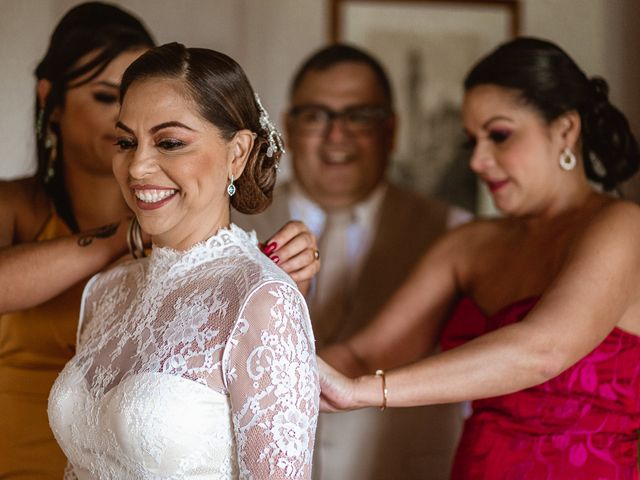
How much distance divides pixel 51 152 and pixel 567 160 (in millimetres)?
1137

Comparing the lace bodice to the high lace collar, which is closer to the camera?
the lace bodice

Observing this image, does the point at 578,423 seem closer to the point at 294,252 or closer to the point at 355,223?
the point at 294,252

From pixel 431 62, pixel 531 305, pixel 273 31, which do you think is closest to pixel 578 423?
pixel 531 305

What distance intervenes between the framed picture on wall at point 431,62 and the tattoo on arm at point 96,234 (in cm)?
157

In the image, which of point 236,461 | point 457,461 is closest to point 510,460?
point 457,461

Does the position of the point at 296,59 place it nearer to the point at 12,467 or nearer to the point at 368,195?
the point at 368,195

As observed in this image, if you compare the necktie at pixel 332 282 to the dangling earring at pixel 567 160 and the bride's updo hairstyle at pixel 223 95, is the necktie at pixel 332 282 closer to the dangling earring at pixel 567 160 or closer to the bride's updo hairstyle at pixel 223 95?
the dangling earring at pixel 567 160

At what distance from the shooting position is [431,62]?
3189 millimetres

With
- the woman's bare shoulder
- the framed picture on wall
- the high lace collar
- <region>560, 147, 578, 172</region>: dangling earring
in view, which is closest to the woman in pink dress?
<region>560, 147, 578, 172</region>: dangling earring

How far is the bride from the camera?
4.38 ft

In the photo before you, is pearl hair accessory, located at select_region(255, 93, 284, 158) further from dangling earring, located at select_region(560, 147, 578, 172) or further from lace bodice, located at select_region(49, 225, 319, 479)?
dangling earring, located at select_region(560, 147, 578, 172)

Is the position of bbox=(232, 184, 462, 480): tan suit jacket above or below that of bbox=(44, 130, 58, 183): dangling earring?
below

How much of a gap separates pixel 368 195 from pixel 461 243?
0.51 m

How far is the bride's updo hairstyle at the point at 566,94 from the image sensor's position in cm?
200
